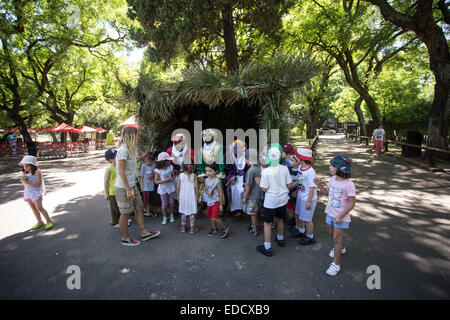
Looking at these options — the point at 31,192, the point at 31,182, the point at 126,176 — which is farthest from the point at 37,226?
the point at 126,176

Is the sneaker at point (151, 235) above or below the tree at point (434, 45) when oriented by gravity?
below

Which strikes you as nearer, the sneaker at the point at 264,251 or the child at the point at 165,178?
the sneaker at the point at 264,251

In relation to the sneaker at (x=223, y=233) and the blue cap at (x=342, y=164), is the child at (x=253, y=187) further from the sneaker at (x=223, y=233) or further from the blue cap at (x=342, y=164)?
the blue cap at (x=342, y=164)

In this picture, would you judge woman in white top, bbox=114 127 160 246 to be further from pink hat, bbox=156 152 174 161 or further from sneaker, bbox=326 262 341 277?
sneaker, bbox=326 262 341 277

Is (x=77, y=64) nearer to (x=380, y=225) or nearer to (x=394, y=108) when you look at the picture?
(x=380, y=225)

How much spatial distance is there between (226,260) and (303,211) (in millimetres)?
1589

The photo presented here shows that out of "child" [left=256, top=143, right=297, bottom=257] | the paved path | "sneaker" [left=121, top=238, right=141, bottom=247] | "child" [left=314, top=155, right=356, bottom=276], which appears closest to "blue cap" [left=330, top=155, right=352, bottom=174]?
"child" [left=314, top=155, right=356, bottom=276]

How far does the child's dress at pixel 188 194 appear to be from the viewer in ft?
14.1

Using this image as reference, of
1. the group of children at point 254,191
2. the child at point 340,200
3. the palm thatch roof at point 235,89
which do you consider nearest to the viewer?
the child at point 340,200

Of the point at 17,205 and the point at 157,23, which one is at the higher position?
the point at 157,23

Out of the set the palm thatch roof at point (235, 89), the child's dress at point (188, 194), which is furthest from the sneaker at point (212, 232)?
the palm thatch roof at point (235, 89)

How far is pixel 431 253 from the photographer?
3367mm
